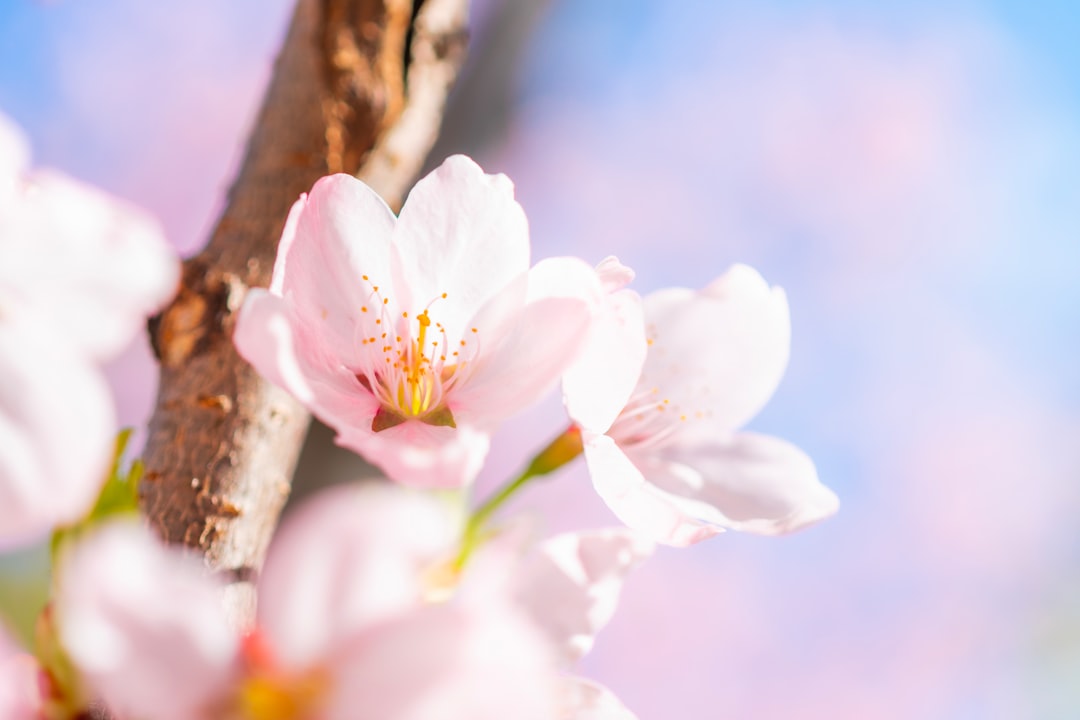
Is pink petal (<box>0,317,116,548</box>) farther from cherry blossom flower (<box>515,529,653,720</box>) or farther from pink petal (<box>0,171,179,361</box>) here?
cherry blossom flower (<box>515,529,653,720</box>)

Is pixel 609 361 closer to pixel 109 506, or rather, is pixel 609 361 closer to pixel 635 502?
pixel 635 502

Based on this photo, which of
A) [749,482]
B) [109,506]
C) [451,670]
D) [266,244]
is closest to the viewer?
[451,670]

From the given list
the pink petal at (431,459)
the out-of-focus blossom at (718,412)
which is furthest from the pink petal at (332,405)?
the out-of-focus blossom at (718,412)

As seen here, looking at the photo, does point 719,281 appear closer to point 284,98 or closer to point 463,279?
point 463,279

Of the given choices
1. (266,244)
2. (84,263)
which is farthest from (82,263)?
(266,244)

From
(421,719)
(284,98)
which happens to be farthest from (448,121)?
(421,719)

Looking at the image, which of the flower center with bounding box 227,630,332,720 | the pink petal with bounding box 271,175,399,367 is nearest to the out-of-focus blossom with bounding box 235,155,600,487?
the pink petal with bounding box 271,175,399,367

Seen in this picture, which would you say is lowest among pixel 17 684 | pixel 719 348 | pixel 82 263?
pixel 17 684
